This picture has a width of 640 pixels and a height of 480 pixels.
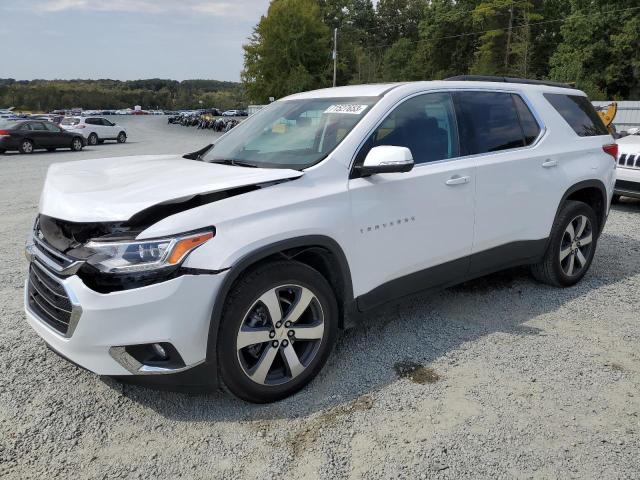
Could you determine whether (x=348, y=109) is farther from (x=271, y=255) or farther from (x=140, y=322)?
(x=140, y=322)

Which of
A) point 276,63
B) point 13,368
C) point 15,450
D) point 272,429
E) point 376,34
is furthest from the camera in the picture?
point 376,34

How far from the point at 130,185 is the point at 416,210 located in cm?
177

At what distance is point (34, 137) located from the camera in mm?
22562

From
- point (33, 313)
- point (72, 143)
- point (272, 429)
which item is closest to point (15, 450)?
point (33, 313)

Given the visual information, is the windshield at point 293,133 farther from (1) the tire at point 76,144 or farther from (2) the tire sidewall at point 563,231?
(1) the tire at point 76,144

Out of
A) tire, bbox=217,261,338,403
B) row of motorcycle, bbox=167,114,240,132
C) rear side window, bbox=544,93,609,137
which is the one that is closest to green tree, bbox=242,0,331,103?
Result: row of motorcycle, bbox=167,114,240,132

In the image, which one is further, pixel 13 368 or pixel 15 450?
pixel 13 368

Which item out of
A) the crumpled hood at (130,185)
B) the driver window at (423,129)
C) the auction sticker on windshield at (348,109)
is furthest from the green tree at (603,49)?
the crumpled hood at (130,185)

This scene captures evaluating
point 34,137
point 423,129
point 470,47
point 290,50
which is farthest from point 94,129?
point 470,47

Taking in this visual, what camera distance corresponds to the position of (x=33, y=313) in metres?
3.12

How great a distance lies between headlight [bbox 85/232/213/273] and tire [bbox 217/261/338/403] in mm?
363

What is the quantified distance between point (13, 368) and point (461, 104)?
3.52 m

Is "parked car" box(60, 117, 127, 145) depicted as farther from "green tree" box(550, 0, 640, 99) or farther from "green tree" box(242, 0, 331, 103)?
"green tree" box(242, 0, 331, 103)

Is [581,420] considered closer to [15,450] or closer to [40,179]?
[15,450]
